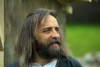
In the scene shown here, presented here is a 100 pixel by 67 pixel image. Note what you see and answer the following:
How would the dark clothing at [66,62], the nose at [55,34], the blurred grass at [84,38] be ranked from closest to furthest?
1. the nose at [55,34]
2. the dark clothing at [66,62]
3. the blurred grass at [84,38]

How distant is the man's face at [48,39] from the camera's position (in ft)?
17.3

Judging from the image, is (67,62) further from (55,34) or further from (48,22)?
(48,22)

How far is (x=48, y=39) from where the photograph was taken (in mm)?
5285

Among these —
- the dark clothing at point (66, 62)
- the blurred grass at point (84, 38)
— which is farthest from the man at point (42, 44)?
the blurred grass at point (84, 38)

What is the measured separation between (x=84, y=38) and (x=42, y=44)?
1507cm

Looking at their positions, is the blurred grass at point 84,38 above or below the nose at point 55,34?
below

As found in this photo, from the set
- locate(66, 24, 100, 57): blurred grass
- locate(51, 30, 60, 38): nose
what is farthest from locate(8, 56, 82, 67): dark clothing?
locate(66, 24, 100, 57): blurred grass

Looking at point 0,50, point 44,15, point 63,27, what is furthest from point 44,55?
point 63,27

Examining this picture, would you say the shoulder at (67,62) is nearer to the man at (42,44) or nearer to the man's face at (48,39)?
the man at (42,44)

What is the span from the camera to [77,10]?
20672 millimetres

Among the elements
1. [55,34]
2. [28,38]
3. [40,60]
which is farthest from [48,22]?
[40,60]

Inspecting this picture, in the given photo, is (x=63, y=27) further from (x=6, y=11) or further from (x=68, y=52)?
(x=68, y=52)

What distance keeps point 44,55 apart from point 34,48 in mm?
230

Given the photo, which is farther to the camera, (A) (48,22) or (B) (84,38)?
(B) (84,38)
